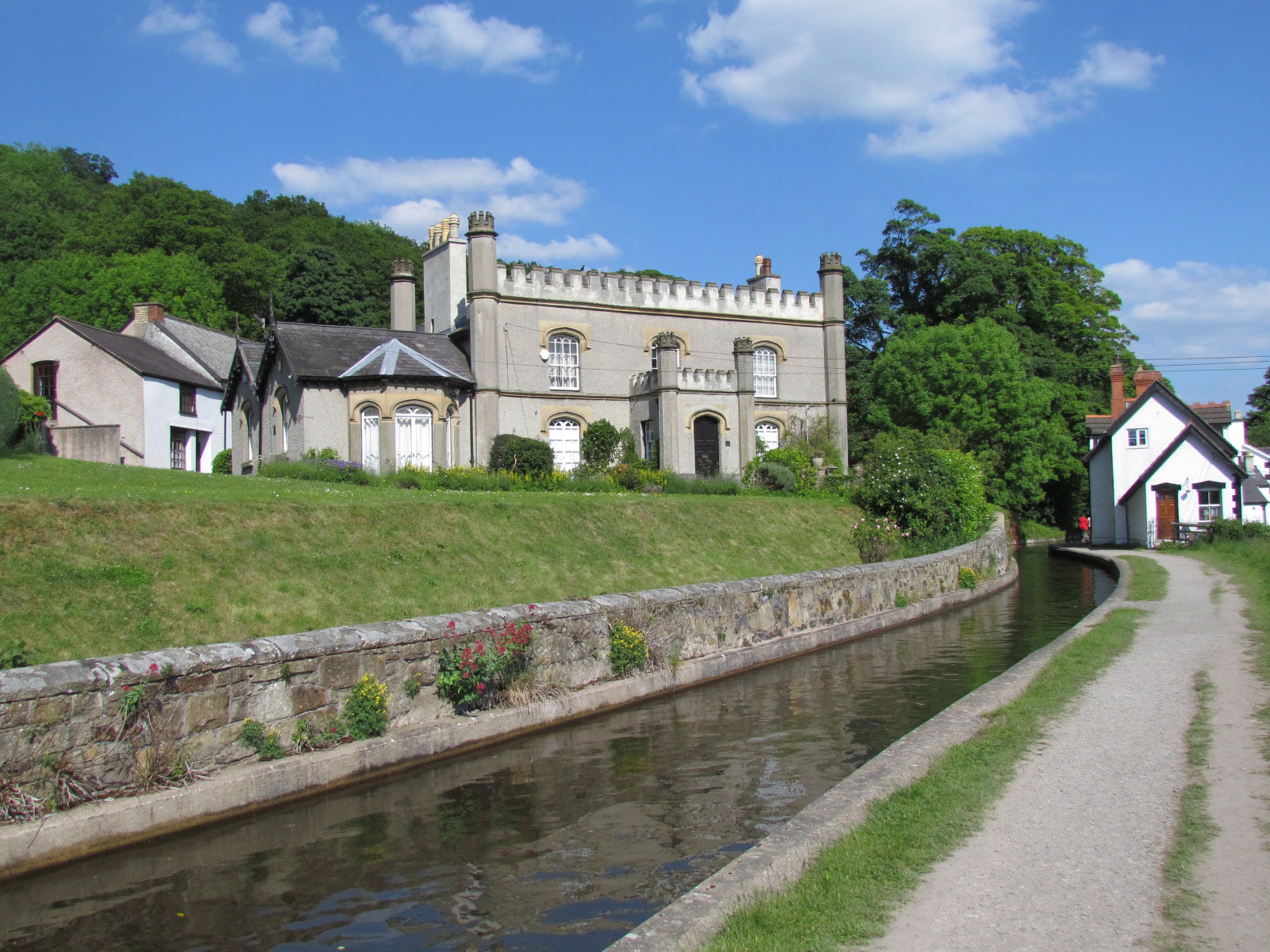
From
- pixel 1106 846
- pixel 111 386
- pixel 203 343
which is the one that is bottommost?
pixel 1106 846

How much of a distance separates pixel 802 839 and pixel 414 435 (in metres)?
26.2

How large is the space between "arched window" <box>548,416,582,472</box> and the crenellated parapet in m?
4.38

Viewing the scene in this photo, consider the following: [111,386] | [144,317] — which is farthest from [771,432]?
[144,317]

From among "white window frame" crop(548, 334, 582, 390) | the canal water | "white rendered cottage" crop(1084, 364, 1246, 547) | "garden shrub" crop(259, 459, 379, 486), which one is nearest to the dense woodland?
"white rendered cottage" crop(1084, 364, 1246, 547)

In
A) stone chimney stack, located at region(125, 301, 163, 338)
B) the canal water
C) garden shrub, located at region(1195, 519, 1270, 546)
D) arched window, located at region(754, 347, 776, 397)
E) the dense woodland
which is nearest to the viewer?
the canal water

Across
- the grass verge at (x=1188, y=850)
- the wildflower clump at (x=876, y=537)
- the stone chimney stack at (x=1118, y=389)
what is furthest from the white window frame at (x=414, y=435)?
the stone chimney stack at (x=1118, y=389)

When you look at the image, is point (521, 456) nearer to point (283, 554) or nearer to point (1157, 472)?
point (283, 554)

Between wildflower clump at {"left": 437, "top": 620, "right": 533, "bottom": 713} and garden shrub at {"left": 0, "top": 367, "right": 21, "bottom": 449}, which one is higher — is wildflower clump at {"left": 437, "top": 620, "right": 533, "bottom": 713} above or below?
below

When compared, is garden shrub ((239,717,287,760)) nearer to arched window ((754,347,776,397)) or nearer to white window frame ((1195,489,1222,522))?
arched window ((754,347,776,397))

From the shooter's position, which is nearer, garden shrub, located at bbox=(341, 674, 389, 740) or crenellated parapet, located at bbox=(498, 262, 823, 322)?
garden shrub, located at bbox=(341, 674, 389, 740)

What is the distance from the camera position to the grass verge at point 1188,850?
13.7 feet

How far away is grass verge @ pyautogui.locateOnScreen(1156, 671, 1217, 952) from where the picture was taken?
13.7ft

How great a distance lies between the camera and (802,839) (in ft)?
17.8

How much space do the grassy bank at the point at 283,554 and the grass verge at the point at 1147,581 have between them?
7412 millimetres
